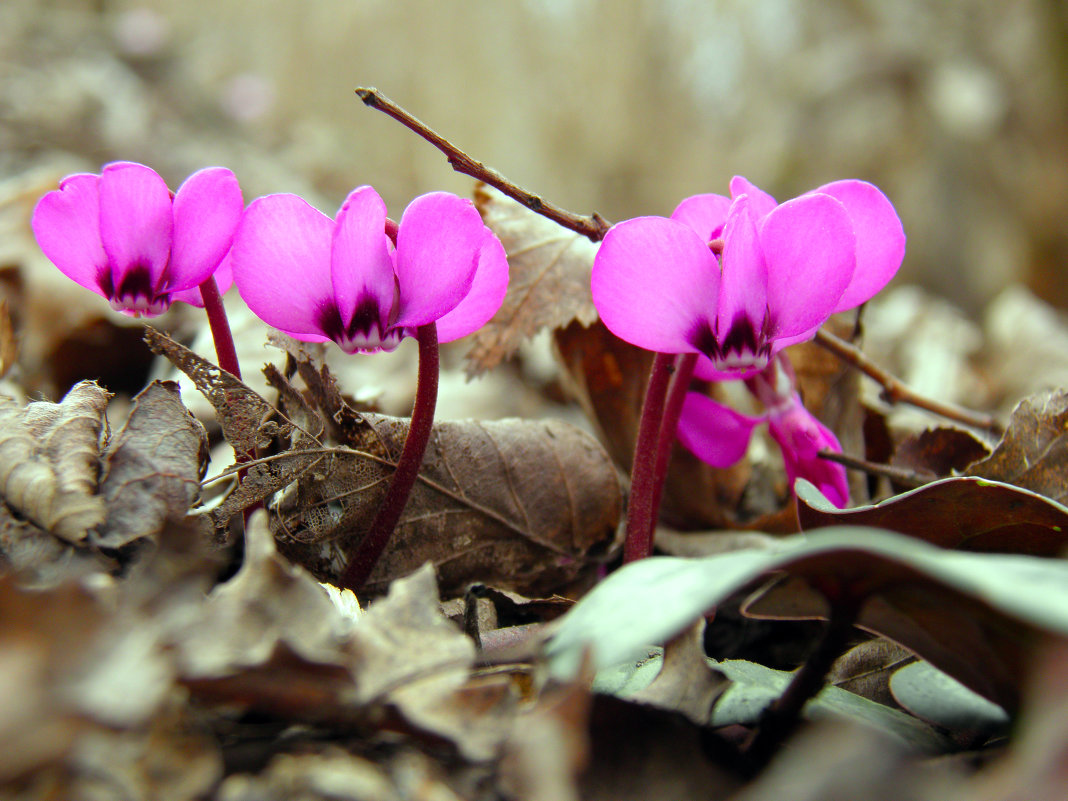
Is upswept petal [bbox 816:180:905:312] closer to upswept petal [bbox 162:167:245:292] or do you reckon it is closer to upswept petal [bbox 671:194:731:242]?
upswept petal [bbox 671:194:731:242]

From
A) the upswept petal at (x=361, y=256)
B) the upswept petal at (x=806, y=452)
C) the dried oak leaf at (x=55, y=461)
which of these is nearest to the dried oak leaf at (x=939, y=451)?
the upswept petal at (x=806, y=452)

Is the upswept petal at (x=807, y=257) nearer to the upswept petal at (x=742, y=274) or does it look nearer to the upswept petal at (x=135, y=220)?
the upswept petal at (x=742, y=274)

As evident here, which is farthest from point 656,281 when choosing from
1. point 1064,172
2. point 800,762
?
point 1064,172

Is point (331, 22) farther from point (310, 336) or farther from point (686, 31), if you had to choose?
point (310, 336)

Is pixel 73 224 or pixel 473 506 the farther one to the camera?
pixel 473 506

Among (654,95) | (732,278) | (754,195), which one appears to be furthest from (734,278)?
(654,95)

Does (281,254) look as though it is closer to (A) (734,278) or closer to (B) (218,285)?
(B) (218,285)

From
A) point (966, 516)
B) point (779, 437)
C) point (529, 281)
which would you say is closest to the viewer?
point (966, 516)
